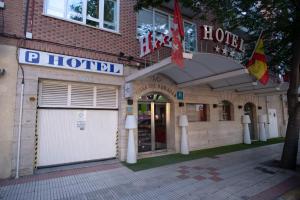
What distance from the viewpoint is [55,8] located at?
20.4ft

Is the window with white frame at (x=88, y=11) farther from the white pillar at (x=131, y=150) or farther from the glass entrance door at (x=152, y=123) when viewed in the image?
the white pillar at (x=131, y=150)

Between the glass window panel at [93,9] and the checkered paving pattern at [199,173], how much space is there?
604 centimetres

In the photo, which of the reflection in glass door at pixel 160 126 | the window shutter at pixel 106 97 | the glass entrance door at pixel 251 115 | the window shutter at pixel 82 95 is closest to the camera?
the window shutter at pixel 82 95

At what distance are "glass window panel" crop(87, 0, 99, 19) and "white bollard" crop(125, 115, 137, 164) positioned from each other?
3.84 metres

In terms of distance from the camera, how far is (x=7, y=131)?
520 centimetres

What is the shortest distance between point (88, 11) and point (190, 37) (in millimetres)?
4981

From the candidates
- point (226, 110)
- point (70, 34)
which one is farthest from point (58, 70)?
point (226, 110)

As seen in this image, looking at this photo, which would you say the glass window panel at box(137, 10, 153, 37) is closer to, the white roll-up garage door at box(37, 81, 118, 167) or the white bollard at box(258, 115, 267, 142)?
the white roll-up garage door at box(37, 81, 118, 167)

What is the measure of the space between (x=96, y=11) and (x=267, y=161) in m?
8.36

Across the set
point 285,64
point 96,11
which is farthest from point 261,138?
point 96,11

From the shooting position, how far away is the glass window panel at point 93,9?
6.89 m

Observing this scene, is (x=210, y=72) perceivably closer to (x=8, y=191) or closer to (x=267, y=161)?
(x=267, y=161)

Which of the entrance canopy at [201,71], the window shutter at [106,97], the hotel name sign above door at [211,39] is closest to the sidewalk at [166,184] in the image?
the window shutter at [106,97]

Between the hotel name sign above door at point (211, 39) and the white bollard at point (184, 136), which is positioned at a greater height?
the hotel name sign above door at point (211, 39)
